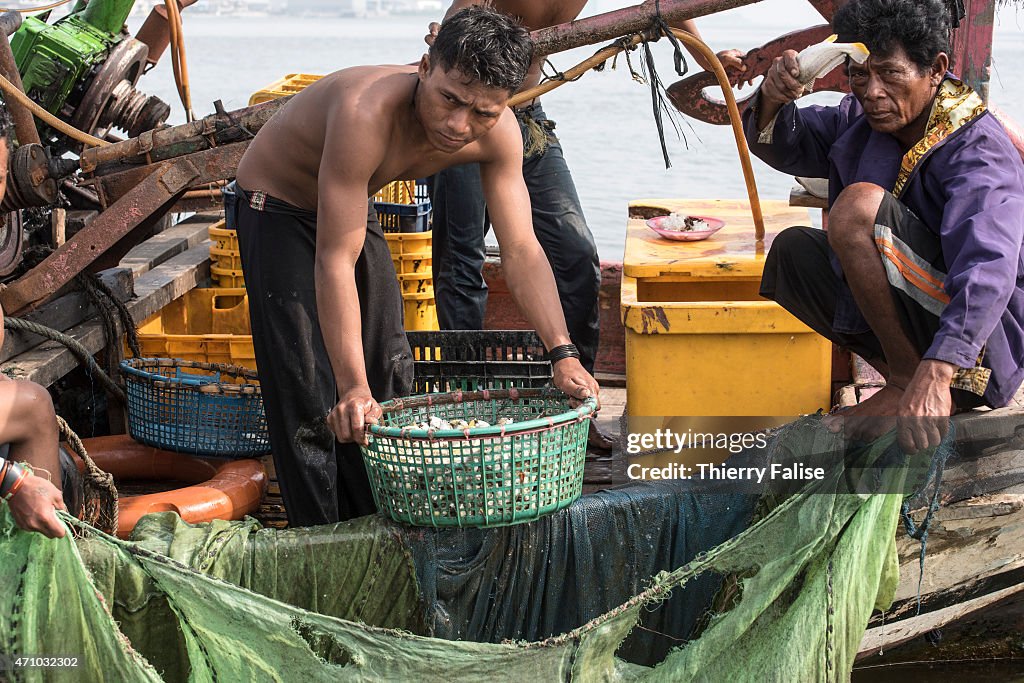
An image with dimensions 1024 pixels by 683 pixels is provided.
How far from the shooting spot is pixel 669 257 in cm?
408

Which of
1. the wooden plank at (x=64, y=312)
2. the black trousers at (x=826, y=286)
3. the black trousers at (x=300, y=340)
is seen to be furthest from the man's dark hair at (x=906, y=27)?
the wooden plank at (x=64, y=312)

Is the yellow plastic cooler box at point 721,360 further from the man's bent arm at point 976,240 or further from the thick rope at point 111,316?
the thick rope at point 111,316

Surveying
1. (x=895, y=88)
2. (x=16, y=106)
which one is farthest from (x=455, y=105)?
(x=16, y=106)

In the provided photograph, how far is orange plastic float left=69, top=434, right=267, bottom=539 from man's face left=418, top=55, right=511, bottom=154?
A: 1.32m

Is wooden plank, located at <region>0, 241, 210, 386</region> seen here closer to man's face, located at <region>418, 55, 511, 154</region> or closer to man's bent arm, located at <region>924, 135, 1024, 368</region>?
man's face, located at <region>418, 55, 511, 154</region>

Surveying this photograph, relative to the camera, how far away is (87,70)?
211 inches

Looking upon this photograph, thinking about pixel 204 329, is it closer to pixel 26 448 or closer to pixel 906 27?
pixel 26 448

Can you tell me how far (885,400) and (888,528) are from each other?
383mm

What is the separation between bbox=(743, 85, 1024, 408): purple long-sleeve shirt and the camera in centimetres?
288

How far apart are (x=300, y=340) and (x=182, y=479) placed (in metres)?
1.12

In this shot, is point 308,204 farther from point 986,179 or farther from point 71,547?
point 986,179

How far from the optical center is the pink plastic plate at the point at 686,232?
14.2 ft

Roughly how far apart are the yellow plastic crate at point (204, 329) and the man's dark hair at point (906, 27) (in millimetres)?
2374

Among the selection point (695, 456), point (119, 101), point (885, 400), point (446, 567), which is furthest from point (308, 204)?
point (119, 101)
